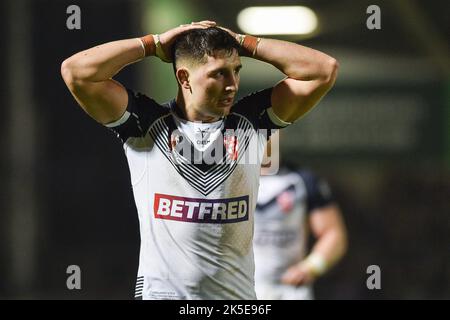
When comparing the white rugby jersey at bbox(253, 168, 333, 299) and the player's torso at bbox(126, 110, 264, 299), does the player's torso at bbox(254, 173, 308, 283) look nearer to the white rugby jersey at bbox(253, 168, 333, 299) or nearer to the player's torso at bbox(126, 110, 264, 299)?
the white rugby jersey at bbox(253, 168, 333, 299)

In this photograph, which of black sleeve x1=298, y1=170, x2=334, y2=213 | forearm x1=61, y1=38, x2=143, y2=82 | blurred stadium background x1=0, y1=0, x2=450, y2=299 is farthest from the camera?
blurred stadium background x1=0, y1=0, x2=450, y2=299

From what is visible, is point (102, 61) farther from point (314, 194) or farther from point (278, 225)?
point (314, 194)

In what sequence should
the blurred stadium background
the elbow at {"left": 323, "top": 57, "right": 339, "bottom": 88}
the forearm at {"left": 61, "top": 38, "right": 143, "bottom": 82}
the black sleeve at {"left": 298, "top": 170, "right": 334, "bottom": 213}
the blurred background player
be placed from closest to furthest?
the forearm at {"left": 61, "top": 38, "right": 143, "bottom": 82}
the elbow at {"left": 323, "top": 57, "right": 339, "bottom": 88}
the blurred background player
the black sleeve at {"left": 298, "top": 170, "right": 334, "bottom": 213}
the blurred stadium background

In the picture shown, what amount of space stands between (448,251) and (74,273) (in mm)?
3912

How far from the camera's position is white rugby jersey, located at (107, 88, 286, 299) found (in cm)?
380

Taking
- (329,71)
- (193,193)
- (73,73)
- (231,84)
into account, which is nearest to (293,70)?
(329,71)

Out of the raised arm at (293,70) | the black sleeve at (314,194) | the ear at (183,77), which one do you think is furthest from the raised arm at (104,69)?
the black sleeve at (314,194)

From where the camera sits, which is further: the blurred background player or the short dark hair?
the blurred background player

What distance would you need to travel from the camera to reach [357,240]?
8438mm

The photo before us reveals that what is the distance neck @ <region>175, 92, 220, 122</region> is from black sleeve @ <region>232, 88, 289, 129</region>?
0.38 ft

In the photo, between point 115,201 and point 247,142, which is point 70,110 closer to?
point 115,201

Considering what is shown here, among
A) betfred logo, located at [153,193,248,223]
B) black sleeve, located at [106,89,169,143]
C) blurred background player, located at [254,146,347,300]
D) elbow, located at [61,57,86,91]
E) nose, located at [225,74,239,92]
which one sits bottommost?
blurred background player, located at [254,146,347,300]

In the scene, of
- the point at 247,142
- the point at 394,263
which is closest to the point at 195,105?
the point at 247,142

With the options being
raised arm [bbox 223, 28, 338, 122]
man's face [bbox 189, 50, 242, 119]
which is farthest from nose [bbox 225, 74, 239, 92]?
raised arm [bbox 223, 28, 338, 122]
